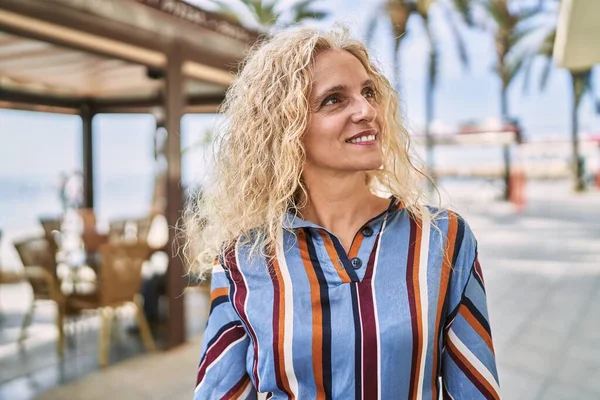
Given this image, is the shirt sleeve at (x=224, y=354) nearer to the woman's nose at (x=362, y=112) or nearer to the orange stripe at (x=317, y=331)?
the orange stripe at (x=317, y=331)

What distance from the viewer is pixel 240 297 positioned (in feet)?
3.98

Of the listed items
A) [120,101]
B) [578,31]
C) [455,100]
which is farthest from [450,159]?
[455,100]

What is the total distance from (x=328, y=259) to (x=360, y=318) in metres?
0.15

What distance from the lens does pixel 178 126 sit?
4.46 meters

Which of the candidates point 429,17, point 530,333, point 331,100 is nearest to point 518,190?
point 429,17

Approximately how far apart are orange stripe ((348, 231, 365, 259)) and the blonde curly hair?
141mm

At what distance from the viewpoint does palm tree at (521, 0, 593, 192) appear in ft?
55.9

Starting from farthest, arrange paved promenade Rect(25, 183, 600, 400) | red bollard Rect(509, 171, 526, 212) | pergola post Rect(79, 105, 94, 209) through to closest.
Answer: red bollard Rect(509, 171, 526, 212) < pergola post Rect(79, 105, 94, 209) < paved promenade Rect(25, 183, 600, 400)

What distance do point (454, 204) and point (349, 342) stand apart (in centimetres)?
60

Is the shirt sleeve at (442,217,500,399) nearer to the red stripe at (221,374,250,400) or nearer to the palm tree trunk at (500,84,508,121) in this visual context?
the red stripe at (221,374,250,400)

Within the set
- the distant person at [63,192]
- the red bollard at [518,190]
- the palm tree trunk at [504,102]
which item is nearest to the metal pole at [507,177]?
the palm tree trunk at [504,102]

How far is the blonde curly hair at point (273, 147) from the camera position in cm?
128

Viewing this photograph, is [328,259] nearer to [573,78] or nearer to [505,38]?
[505,38]

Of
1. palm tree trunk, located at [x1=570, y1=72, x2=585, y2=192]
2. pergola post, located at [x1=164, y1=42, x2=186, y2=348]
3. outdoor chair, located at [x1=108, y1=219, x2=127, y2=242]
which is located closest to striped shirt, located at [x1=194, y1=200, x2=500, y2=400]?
pergola post, located at [x1=164, y1=42, x2=186, y2=348]
